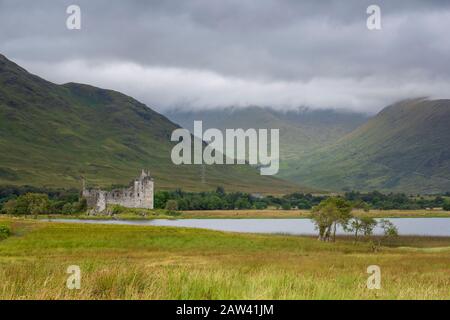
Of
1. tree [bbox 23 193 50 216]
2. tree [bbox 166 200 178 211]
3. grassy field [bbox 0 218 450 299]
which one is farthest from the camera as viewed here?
tree [bbox 166 200 178 211]

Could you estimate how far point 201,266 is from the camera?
36.2m

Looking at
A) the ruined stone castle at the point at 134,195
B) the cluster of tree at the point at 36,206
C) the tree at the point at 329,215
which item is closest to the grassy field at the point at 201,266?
the tree at the point at 329,215

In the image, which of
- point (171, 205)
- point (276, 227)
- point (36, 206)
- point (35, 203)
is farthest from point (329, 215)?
point (171, 205)

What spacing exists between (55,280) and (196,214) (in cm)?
16236

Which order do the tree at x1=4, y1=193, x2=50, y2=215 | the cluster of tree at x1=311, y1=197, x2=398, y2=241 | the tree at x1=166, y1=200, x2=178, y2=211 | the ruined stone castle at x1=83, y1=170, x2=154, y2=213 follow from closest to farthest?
the cluster of tree at x1=311, y1=197, x2=398, y2=241 → the tree at x1=4, y1=193, x2=50, y2=215 → the ruined stone castle at x1=83, y1=170, x2=154, y2=213 → the tree at x1=166, y1=200, x2=178, y2=211

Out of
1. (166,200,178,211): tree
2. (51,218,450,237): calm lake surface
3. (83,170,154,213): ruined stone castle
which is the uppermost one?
(83,170,154,213): ruined stone castle

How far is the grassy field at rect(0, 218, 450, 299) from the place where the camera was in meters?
14.8

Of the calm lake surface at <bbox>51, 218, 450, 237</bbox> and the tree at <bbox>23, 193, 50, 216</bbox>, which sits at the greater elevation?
the tree at <bbox>23, 193, 50, 216</bbox>

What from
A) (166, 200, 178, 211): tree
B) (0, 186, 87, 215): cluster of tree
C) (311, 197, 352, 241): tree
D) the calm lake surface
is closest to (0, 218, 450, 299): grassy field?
(311, 197, 352, 241): tree

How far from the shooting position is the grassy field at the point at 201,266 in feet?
48.7

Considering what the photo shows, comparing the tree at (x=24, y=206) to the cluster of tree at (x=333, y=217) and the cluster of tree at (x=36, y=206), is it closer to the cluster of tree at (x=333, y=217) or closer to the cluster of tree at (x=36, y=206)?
the cluster of tree at (x=36, y=206)

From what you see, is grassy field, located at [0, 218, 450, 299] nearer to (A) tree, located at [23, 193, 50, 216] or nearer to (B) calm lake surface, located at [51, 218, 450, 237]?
(B) calm lake surface, located at [51, 218, 450, 237]

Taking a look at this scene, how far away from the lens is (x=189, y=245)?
63750 mm
